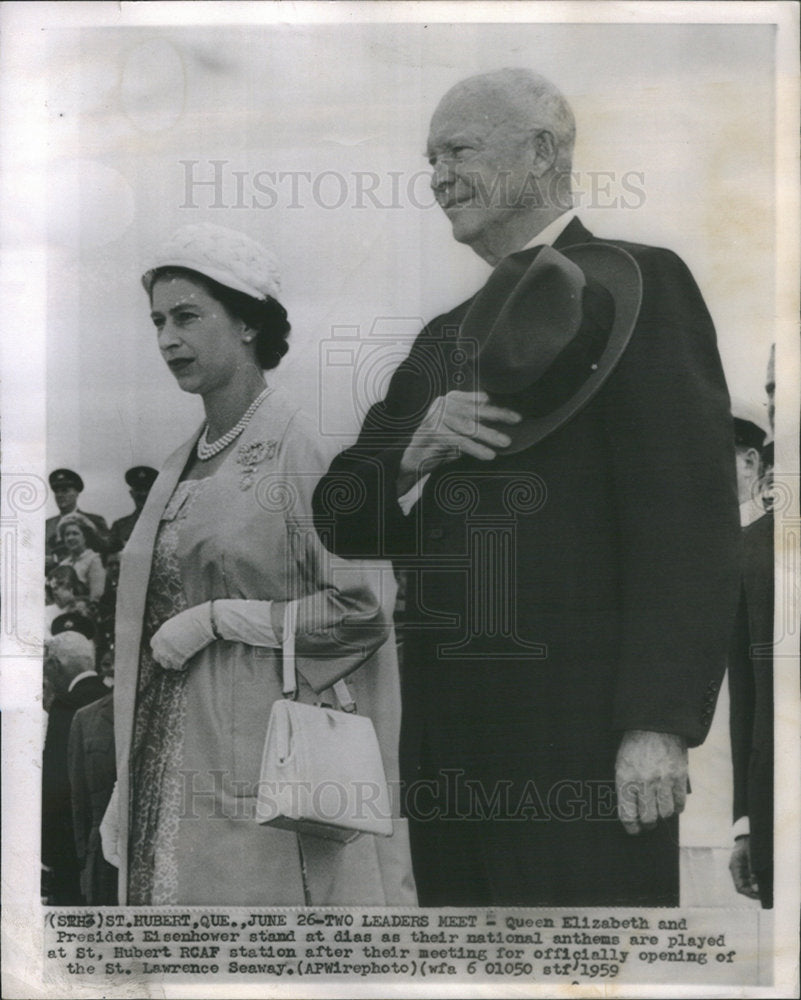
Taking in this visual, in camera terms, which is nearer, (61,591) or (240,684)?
(240,684)

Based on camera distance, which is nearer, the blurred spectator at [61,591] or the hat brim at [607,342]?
the hat brim at [607,342]

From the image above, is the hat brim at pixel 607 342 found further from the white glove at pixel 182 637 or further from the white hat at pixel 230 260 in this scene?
the white glove at pixel 182 637

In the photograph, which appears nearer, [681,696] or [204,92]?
[681,696]

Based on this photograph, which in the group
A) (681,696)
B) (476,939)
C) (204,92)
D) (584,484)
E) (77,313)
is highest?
(204,92)

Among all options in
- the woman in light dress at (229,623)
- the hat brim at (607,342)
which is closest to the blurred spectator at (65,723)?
the woman in light dress at (229,623)

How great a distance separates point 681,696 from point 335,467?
1.13 meters

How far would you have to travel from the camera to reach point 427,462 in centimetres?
300

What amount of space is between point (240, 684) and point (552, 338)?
1.29 m

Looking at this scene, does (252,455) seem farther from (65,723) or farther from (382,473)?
(65,723)

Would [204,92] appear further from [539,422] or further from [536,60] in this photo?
[539,422]

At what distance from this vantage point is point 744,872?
3031 mm

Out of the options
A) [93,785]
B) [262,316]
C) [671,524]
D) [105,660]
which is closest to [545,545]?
[671,524]

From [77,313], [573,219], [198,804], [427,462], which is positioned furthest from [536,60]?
[198,804]

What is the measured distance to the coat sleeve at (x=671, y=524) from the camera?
291cm
